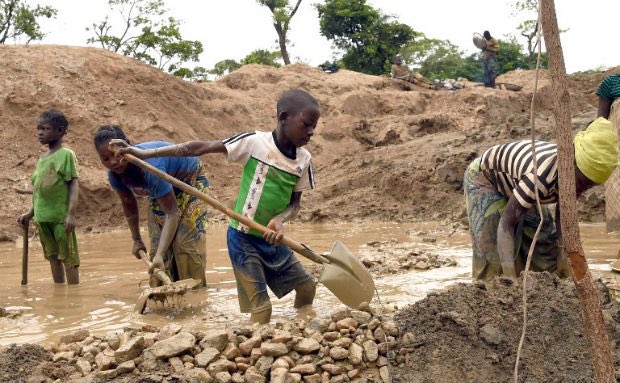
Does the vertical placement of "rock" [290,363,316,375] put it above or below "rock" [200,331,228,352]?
below

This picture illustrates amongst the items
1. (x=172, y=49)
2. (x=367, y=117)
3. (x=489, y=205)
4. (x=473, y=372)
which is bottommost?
(x=473, y=372)

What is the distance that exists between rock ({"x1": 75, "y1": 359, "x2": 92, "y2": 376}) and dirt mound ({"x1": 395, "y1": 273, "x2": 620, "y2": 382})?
55.3 inches

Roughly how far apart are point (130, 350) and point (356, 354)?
40.7 inches

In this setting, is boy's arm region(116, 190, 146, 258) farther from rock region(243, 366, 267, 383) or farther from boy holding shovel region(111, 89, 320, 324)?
rock region(243, 366, 267, 383)

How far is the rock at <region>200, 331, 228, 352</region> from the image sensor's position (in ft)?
10.7

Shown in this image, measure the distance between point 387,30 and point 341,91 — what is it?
10.7m

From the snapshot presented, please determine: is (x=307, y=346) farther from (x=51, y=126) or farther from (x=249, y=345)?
(x=51, y=126)

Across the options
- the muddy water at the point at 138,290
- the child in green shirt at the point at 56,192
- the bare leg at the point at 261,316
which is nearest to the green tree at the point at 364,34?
the muddy water at the point at 138,290

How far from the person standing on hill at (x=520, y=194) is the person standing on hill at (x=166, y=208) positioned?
200 cm

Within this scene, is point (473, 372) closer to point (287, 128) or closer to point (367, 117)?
point (287, 128)

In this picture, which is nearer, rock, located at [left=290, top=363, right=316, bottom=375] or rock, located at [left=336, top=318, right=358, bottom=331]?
rock, located at [left=290, top=363, right=316, bottom=375]

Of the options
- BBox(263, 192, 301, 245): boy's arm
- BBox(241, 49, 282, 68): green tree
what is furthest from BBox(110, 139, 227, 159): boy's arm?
BBox(241, 49, 282, 68): green tree

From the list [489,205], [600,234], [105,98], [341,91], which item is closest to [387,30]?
[341,91]

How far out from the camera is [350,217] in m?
10.9
